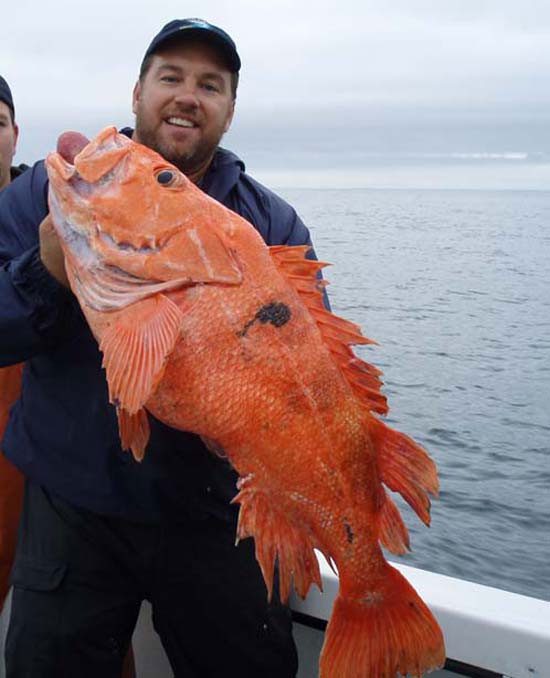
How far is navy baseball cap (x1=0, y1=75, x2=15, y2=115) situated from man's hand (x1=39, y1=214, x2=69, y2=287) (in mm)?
2042

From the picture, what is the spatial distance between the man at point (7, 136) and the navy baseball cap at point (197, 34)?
44.0 inches

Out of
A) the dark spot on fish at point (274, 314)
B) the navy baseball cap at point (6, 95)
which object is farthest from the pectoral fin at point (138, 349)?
the navy baseball cap at point (6, 95)

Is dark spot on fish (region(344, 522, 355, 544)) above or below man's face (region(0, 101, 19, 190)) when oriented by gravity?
below

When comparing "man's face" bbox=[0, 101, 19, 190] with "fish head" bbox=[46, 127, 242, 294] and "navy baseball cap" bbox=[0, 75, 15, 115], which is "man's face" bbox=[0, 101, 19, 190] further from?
"fish head" bbox=[46, 127, 242, 294]

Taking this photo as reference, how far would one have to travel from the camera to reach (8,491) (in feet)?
11.2

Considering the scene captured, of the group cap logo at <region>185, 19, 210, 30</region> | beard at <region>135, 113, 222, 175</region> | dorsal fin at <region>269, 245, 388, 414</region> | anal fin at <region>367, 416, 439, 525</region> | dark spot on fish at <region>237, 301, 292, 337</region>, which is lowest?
anal fin at <region>367, 416, 439, 525</region>

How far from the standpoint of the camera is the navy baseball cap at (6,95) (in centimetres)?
419

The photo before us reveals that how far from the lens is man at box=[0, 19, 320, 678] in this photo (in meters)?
2.84

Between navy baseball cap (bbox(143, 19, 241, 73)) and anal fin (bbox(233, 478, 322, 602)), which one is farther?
navy baseball cap (bbox(143, 19, 241, 73))

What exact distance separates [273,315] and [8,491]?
1.75m

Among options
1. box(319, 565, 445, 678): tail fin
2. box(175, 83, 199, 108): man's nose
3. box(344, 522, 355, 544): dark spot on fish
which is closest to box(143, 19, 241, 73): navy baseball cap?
box(175, 83, 199, 108): man's nose

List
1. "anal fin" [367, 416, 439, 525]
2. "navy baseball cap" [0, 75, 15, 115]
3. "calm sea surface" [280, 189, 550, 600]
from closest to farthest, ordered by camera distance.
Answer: "anal fin" [367, 416, 439, 525], "navy baseball cap" [0, 75, 15, 115], "calm sea surface" [280, 189, 550, 600]

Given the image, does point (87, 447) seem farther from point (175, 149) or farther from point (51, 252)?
point (175, 149)

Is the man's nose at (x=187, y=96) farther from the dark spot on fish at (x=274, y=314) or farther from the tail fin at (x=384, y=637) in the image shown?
the tail fin at (x=384, y=637)
